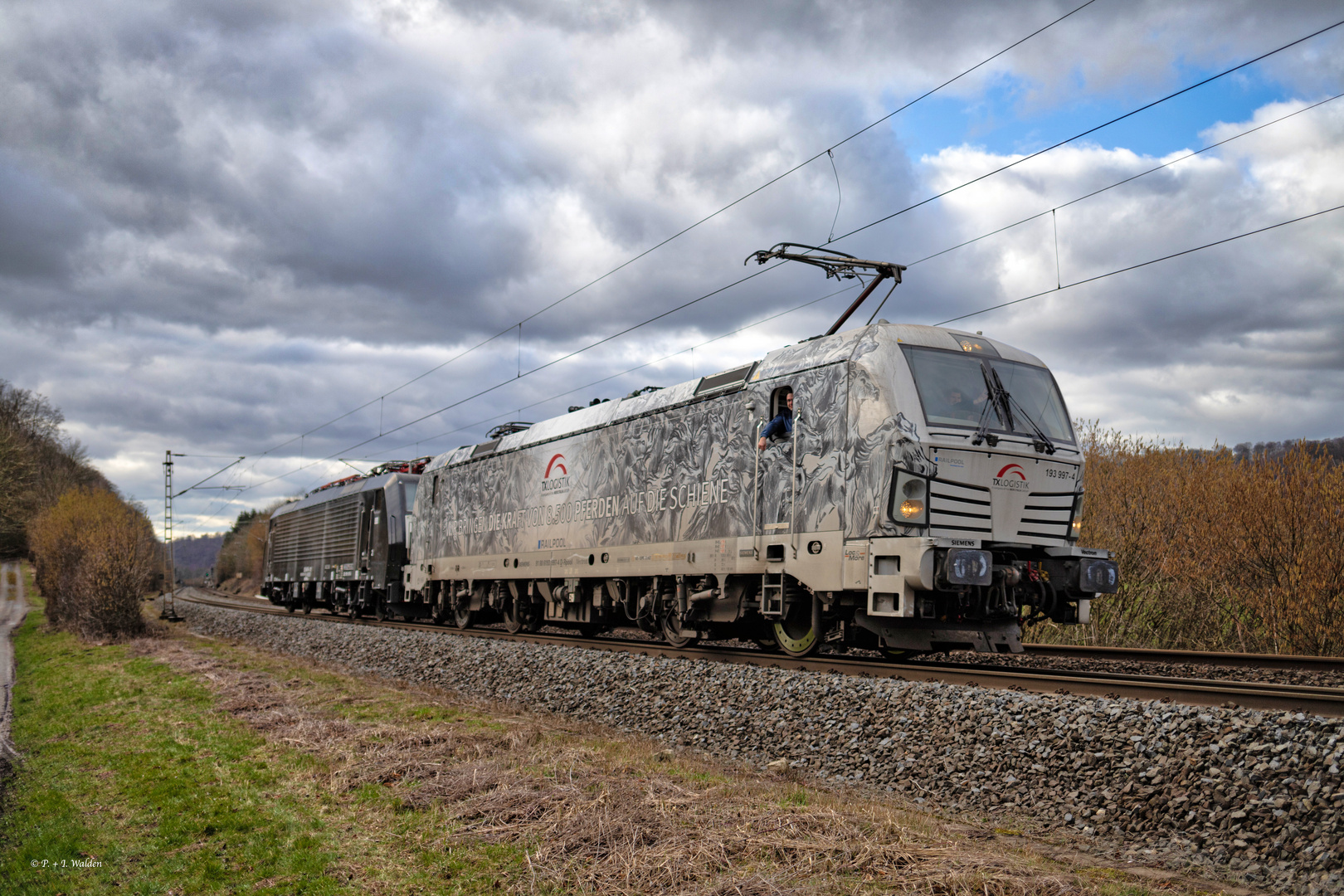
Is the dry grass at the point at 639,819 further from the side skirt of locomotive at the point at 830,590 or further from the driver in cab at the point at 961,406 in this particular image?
the driver in cab at the point at 961,406

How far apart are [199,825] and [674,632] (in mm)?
8384

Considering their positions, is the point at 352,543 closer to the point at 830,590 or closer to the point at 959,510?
the point at 830,590

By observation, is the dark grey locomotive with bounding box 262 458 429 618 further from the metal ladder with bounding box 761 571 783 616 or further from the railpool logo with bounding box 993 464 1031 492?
the railpool logo with bounding box 993 464 1031 492

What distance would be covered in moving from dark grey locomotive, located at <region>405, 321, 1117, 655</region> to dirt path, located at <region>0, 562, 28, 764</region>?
7.99m

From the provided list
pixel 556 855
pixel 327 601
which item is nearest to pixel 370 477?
pixel 327 601

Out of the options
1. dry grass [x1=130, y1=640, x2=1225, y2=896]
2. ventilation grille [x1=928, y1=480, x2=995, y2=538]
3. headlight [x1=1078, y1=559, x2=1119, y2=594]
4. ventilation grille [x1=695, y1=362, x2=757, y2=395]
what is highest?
ventilation grille [x1=695, y1=362, x2=757, y2=395]

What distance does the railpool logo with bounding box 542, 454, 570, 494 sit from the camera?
16.2 metres

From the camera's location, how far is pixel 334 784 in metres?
6.82

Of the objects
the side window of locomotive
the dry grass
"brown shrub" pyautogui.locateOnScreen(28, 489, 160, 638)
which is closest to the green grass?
the dry grass

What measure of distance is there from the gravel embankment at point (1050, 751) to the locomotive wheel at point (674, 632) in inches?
101

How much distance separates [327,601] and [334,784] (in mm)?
25662

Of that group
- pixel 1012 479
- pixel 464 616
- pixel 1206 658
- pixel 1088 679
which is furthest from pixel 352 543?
pixel 1088 679

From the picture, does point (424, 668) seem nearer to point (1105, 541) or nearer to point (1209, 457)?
point (1105, 541)

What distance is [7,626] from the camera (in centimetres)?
3325
